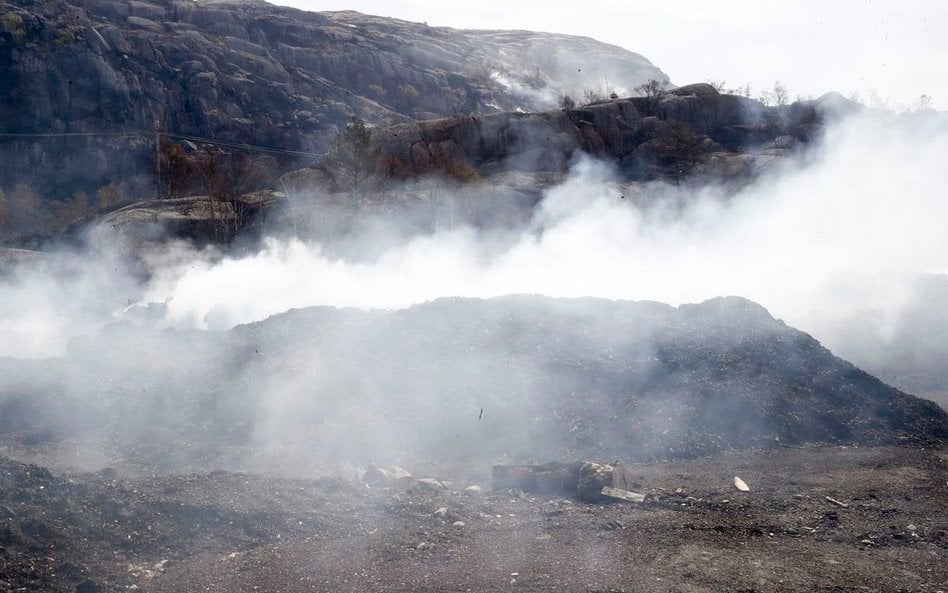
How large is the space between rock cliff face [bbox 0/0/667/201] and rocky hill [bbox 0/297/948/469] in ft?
109

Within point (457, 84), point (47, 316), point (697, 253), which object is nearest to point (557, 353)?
point (697, 253)

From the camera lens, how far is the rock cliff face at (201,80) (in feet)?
139

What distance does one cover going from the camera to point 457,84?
58812 mm

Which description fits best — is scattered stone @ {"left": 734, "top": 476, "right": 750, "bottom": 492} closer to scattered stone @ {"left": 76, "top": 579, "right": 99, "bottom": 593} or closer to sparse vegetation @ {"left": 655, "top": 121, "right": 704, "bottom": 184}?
scattered stone @ {"left": 76, "top": 579, "right": 99, "bottom": 593}

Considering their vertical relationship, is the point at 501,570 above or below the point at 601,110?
below

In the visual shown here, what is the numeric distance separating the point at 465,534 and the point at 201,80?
4679 cm

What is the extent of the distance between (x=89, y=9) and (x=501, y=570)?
55.4 meters

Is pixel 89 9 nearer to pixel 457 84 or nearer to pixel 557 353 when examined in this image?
pixel 457 84

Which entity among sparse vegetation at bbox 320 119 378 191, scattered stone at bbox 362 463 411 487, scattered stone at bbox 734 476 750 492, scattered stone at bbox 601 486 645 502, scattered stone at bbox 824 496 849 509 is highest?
sparse vegetation at bbox 320 119 378 191

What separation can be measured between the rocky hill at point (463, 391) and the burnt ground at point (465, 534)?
1.21m

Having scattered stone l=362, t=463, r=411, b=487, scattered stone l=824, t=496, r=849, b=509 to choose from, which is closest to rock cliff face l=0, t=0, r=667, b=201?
scattered stone l=362, t=463, r=411, b=487

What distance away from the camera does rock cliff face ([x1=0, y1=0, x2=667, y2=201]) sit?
42500 millimetres

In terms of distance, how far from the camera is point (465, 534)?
7.62m

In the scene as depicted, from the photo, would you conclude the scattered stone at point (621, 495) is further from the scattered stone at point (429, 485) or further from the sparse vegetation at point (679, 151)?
the sparse vegetation at point (679, 151)
